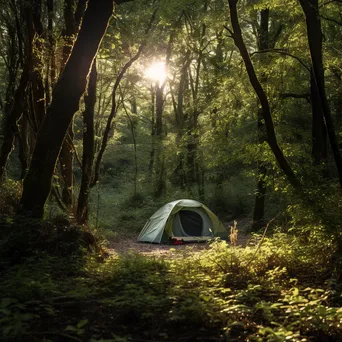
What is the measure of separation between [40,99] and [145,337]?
6675 millimetres

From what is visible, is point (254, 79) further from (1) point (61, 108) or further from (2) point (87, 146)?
(2) point (87, 146)

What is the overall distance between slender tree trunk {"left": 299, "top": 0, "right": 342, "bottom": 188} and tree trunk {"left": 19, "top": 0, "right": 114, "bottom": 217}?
3.30 meters

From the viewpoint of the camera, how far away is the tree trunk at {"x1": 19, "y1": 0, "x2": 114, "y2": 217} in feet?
21.2

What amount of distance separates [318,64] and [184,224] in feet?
30.8

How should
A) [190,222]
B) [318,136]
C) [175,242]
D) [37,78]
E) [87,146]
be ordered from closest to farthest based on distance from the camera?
[37,78] → [87,146] → [318,136] → [175,242] → [190,222]

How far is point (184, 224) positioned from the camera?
48.3ft

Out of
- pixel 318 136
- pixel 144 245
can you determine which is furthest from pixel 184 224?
pixel 318 136

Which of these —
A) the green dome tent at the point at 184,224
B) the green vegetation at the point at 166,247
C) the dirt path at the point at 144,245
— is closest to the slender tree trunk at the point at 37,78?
the green vegetation at the point at 166,247

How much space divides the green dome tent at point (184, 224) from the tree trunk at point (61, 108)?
309 inches

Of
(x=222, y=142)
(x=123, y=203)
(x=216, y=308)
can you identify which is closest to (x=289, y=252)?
(x=216, y=308)

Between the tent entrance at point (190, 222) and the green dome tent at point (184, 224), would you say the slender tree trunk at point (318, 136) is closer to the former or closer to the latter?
the green dome tent at point (184, 224)

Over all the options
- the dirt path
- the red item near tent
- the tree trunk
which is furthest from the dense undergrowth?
the red item near tent

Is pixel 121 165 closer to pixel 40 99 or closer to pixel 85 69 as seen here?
pixel 40 99

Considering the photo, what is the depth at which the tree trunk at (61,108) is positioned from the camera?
21.2ft
